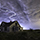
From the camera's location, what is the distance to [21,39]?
7.03 meters

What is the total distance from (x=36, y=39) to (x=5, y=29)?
69.8 ft

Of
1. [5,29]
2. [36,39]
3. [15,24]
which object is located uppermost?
[15,24]

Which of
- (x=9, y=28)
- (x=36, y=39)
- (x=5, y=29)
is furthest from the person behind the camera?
(x=5, y=29)

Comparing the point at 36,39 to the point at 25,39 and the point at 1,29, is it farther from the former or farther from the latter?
the point at 1,29

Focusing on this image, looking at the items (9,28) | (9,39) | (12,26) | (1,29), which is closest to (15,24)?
(12,26)

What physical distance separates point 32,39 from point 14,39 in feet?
7.55

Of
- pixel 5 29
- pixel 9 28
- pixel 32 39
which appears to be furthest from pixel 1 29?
pixel 32 39

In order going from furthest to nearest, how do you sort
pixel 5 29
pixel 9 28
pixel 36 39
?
pixel 5 29
pixel 9 28
pixel 36 39

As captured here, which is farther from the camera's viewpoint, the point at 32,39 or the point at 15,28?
the point at 15,28

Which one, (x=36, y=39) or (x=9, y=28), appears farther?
(x=9, y=28)

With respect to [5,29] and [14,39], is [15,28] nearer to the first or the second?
[5,29]

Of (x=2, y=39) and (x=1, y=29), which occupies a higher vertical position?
(x=1, y=29)

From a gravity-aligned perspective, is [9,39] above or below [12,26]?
below

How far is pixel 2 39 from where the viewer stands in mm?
6984
